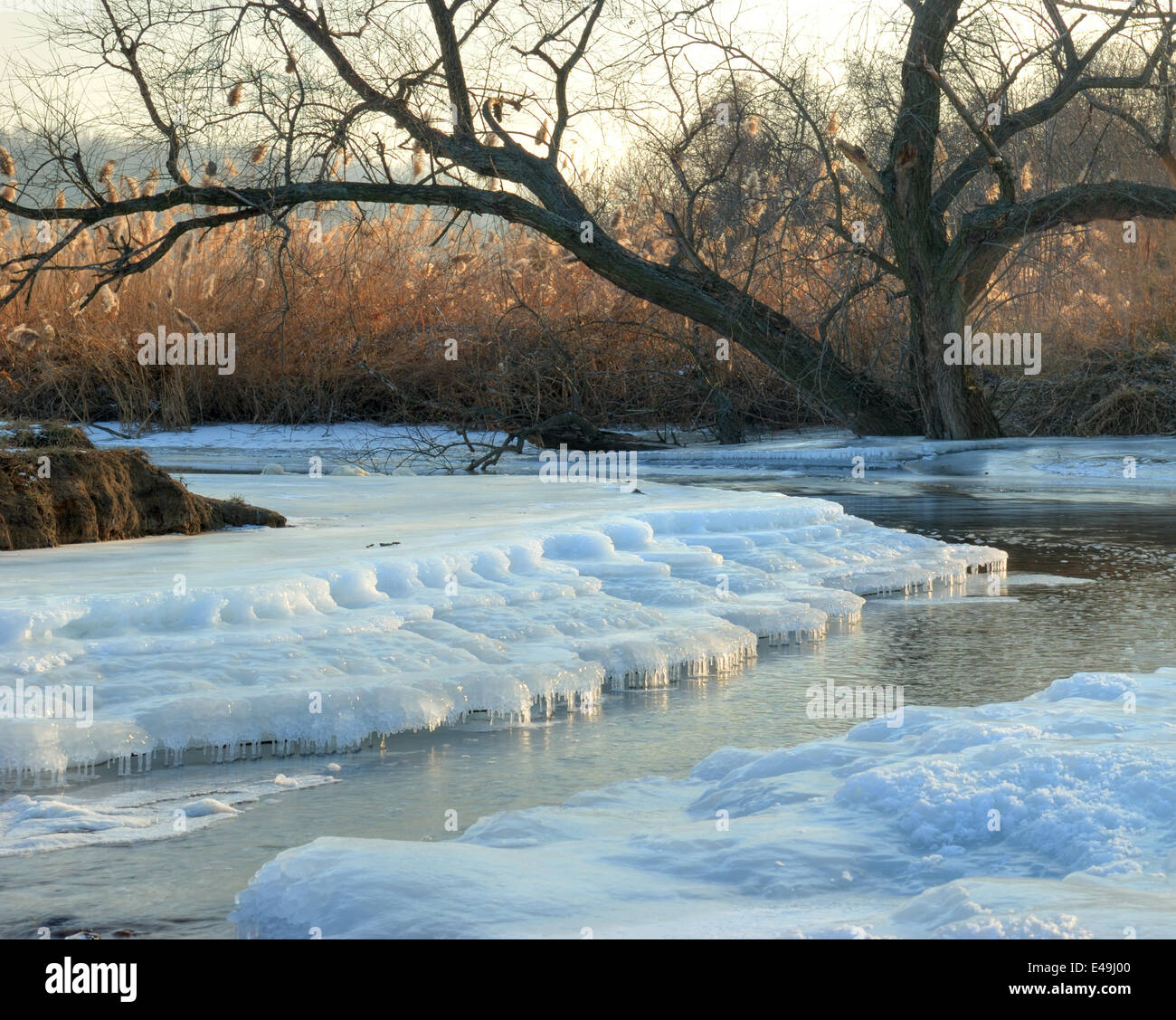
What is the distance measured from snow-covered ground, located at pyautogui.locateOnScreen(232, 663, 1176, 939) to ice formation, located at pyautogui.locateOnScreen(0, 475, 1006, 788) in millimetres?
832

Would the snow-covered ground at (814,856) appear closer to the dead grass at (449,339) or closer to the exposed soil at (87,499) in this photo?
the exposed soil at (87,499)

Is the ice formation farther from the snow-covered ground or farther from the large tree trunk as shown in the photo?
the large tree trunk

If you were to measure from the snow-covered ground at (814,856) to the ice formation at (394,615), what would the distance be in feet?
2.73

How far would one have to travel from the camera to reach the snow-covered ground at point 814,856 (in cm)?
204

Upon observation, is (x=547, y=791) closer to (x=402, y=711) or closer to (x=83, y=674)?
(x=402, y=711)

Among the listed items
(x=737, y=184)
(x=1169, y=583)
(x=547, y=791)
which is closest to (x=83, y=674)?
(x=547, y=791)

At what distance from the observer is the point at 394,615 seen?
4055 mm

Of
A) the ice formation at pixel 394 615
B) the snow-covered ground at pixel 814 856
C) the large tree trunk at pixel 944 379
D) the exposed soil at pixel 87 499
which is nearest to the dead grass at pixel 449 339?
the large tree trunk at pixel 944 379

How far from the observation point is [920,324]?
12438 millimetres

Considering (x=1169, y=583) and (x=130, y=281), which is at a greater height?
(x=130, y=281)

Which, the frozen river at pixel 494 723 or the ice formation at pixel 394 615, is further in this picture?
the ice formation at pixel 394 615

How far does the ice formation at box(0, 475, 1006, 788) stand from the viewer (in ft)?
10.6

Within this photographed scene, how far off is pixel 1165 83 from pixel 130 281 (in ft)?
31.7

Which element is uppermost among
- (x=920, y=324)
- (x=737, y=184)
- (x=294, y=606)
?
(x=737, y=184)
